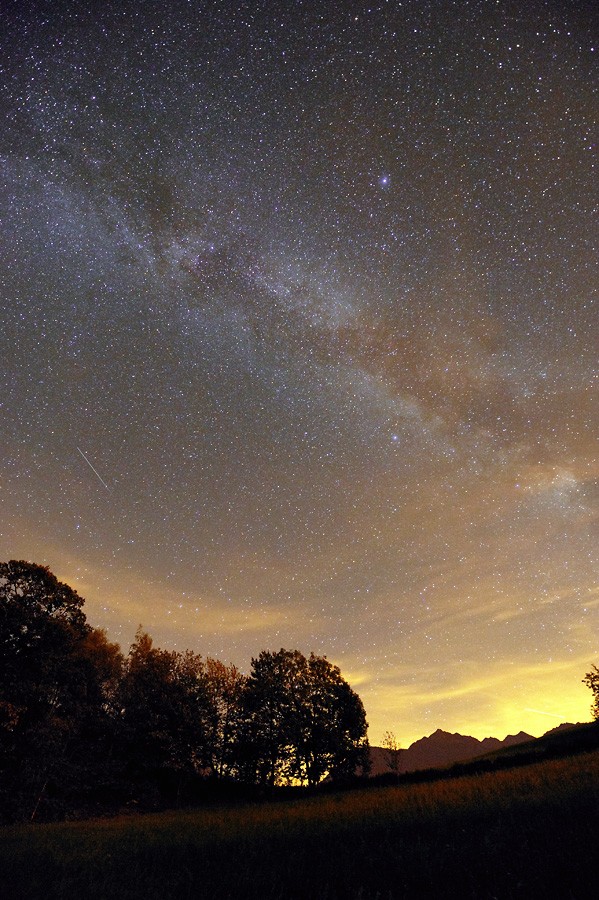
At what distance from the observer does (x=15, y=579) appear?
2761 cm

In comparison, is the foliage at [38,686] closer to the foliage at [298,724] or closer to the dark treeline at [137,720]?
the dark treeline at [137,720]

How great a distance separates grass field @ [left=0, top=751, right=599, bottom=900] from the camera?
6.55 meters

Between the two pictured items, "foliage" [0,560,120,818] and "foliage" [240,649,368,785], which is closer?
"foliage" [0,560,120,818]

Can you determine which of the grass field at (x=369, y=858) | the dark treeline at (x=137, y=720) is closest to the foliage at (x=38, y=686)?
the dark treeline at (x=137, y=720)

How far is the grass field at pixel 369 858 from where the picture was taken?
6.55 meters

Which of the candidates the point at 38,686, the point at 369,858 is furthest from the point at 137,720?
the point at 369,858

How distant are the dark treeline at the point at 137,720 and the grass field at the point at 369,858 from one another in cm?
1599

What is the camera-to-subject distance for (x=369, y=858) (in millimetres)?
8008

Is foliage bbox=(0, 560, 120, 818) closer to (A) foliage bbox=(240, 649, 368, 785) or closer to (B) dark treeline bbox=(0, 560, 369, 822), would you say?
(B) dark treeline bbox=(0, 560, 369, 822)

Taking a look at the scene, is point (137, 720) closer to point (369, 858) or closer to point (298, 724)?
point (298, 724)

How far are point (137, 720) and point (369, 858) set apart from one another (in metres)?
35.6

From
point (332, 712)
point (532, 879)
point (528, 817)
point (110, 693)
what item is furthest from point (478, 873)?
point (332, 712)

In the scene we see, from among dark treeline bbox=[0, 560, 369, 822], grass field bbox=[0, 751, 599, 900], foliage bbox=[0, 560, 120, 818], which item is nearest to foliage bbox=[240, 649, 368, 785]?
dark treeline bbox=[0, 560, 369, 822]

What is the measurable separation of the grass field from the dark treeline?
52.5 feet
